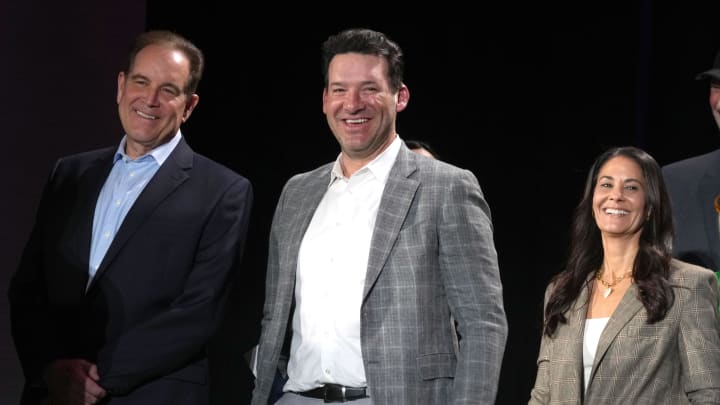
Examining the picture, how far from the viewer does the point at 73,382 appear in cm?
270

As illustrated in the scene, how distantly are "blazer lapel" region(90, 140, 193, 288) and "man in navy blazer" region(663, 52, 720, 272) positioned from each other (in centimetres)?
170

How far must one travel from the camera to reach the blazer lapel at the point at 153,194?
9.17 feet

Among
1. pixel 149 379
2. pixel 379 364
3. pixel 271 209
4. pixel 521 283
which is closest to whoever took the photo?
pixel 379 364

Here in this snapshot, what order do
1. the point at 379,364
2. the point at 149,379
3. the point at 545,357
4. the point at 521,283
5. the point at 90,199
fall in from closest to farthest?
the point at 379,364
the point at 149,379
the point at 90,199
the point at 545,357
the point at 521,283

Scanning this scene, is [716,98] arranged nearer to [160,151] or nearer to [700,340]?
[700,340]

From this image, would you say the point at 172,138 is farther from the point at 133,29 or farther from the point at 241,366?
the point at 241,366

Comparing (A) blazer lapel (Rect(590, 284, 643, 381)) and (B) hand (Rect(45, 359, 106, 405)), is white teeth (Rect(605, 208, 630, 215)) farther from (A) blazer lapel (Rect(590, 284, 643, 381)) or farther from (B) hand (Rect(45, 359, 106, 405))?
(B) hand (Rect(45, 359, 106, 405))

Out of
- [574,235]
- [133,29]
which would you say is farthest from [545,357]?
Answer: [133,29]

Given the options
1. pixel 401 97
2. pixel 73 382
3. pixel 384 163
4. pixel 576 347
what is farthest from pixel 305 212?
pixel 576 347

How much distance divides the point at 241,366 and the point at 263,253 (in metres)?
0.57

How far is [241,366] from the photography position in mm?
4957

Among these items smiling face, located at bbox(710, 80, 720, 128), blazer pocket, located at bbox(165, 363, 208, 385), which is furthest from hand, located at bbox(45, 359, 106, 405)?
smiling face, located at bbox(710, 80, 720, 128)

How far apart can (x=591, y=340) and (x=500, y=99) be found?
237 cm

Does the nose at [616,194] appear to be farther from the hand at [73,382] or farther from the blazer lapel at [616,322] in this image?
the hand at [73,382]
